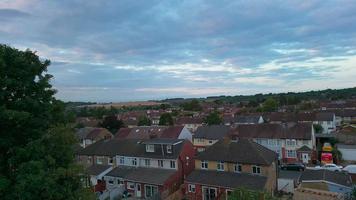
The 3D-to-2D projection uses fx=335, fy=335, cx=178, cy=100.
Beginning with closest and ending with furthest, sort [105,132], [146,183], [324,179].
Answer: [324,179] → [146,183] → [105,132]

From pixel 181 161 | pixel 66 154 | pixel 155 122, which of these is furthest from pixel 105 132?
pixel 66 154

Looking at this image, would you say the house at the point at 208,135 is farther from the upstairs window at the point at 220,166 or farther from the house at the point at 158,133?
the upstairs window at the point at 220,166

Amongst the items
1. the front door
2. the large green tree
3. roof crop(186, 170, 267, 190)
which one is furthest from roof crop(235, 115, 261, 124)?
the large green tree

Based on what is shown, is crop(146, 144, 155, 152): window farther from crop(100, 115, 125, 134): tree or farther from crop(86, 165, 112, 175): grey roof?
crop(100, 115, 125, 134): tree

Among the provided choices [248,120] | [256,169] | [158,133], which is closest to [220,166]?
[256,169]

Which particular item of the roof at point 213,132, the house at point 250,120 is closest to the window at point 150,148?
the roof at point 213,132

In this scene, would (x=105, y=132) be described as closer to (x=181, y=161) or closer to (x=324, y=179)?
(x=181, y=161)

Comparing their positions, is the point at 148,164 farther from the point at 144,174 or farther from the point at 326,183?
the point at 326,183
